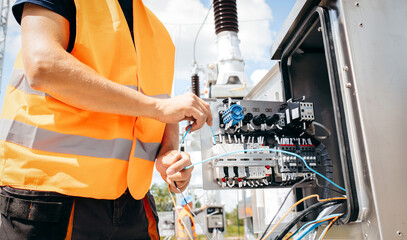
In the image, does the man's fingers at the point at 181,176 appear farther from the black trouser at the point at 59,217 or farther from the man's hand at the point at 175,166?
the black trouser at the point at 59,217

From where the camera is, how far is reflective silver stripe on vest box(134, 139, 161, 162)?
1029mm

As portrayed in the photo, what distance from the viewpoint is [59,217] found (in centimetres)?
81

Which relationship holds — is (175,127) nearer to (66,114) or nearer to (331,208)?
(66,114)

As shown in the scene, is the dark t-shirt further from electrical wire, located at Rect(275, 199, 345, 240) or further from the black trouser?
electrical wire, located at Rect(275, 199, 345, 240)

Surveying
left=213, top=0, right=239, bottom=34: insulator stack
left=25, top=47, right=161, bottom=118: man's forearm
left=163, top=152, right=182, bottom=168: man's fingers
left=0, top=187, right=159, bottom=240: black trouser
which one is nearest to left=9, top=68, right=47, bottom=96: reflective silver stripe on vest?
left=25, top=47, right=161, bottom=118: man's forearm

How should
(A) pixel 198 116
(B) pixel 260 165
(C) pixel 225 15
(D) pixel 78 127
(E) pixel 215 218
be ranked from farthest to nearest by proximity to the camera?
(E) pixel 215 218 < (C) pixel 225 15 < (B) pixel 260 165 < (A) pixel 198 116 < (D) pixel 78 127

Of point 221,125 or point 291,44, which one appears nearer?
point 221,125

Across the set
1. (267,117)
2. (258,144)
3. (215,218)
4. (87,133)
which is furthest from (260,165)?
(215,218)

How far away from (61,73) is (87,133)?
203mm

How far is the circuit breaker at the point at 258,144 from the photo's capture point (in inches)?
57.2

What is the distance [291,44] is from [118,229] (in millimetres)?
1305

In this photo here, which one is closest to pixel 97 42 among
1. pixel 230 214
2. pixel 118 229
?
pixel 118 229

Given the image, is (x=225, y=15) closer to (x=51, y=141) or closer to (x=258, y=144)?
(x=258, y=144)

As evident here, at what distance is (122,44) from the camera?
1.03 metres
